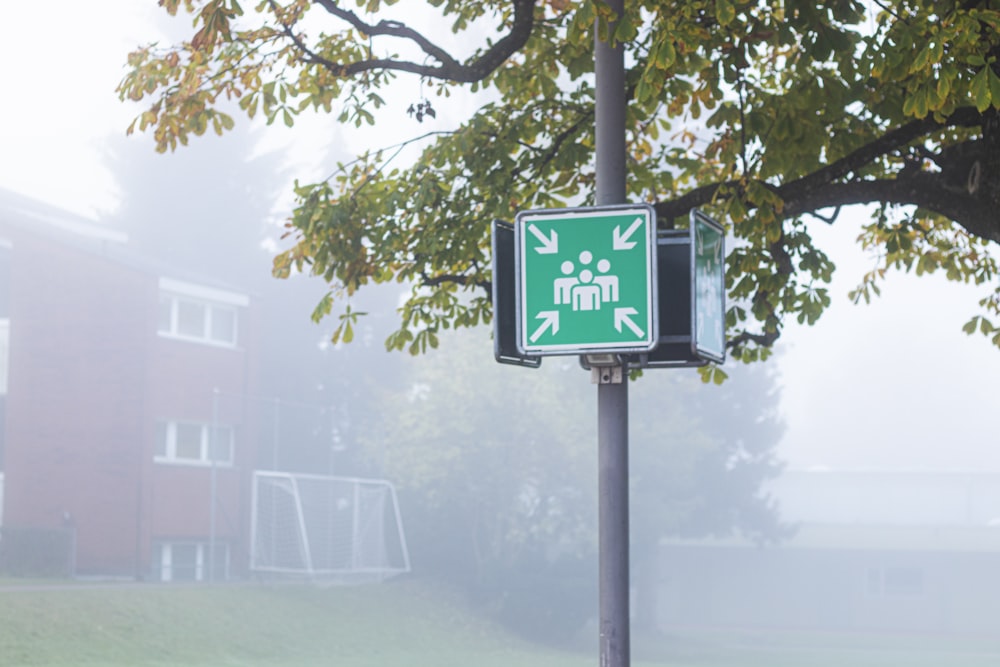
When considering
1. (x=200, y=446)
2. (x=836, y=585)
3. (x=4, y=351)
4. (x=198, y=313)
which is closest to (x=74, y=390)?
(x=4, y=351)

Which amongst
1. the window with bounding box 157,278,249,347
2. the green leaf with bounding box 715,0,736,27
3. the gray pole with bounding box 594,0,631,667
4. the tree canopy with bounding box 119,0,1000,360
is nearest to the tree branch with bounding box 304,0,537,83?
the tree canopy with bounding box 119,0,1000,360

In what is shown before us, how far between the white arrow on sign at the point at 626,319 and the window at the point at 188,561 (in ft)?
130

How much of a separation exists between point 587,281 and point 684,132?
10.3m

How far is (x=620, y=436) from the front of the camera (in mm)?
6793

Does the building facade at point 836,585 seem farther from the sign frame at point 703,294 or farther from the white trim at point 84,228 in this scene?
the sign frame at point 703,294

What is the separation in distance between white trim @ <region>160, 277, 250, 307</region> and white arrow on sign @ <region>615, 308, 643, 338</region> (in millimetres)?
39731

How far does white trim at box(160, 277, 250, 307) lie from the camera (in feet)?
149

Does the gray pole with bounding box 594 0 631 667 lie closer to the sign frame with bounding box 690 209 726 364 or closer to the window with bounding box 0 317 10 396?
the sign frame with bounding box 690 209 726 364

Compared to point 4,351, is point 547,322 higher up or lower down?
lower down

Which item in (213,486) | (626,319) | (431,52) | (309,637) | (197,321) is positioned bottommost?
(309,637)

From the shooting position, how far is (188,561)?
153 feet

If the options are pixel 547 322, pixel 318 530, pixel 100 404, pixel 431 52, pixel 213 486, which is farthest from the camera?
pixel 318 530

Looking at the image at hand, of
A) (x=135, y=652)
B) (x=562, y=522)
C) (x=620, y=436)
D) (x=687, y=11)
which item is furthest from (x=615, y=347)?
(x=562, y=522)

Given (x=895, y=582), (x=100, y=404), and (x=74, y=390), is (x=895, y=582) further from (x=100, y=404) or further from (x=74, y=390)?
(x=74, y=390)
